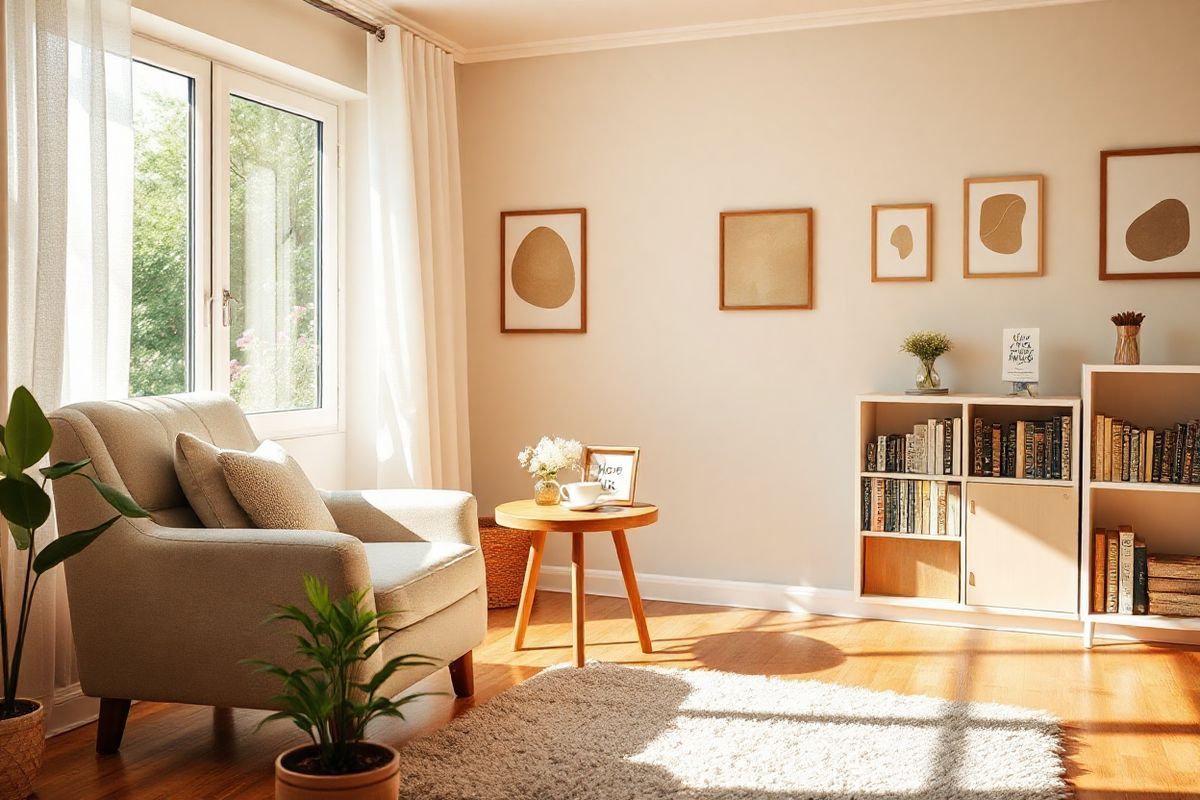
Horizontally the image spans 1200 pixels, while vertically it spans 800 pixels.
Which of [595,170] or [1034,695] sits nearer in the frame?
[1034,695]

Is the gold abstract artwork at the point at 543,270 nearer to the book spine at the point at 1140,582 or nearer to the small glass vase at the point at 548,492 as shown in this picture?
the small glass vase at the point at 548,492

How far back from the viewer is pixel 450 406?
187 inches

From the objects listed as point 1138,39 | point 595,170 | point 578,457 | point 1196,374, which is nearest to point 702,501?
point 578,457

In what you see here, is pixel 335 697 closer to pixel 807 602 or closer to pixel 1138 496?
pixel 807 602

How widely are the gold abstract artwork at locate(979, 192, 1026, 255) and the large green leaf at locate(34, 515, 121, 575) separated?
333 cm

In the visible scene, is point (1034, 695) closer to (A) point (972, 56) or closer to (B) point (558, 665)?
(B) point (558, 665)

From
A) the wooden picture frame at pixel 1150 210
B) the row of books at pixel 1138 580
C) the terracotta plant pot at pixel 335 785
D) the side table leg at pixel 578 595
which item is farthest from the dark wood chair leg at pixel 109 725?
the wooden picture frame at pixel 1150 210

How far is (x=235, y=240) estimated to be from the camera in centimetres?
408

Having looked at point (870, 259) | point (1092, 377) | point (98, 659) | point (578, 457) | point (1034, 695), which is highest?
point (870, 259)

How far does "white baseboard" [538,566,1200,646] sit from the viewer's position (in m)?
4.15

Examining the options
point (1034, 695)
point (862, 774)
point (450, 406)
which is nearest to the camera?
point (862, 774)

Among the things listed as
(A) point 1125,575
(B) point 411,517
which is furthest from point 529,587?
(A) point 1125,575

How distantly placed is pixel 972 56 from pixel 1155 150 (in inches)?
30.2

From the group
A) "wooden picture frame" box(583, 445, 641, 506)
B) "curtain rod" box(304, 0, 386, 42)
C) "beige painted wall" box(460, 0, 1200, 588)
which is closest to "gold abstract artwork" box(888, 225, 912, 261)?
"beige painted wall" box(460, 0, 1200, 588)
